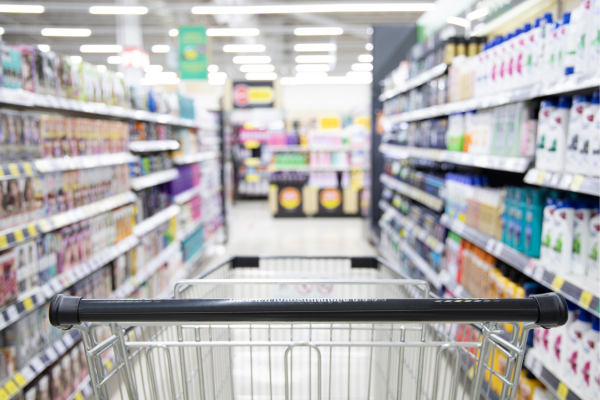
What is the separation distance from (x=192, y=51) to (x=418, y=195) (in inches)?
239

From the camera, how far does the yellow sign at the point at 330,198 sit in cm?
966

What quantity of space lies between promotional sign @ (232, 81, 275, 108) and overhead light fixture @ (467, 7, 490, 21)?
989 cm

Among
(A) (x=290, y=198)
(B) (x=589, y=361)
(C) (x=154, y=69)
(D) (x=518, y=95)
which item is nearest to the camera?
(B) (x=589, y=361)

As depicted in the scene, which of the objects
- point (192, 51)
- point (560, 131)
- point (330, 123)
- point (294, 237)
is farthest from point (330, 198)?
point (560, 131)

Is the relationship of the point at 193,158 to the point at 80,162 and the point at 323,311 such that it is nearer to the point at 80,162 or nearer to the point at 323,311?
the point at 80,162

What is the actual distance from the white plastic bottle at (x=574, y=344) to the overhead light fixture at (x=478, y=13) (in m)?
2.33

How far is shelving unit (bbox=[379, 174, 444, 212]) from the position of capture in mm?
3809

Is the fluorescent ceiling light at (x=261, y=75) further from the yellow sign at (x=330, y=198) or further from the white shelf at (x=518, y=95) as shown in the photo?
the white shelf at (x=518, y=95)

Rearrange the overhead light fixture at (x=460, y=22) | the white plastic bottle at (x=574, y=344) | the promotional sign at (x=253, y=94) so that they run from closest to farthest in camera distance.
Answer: the white plastic bottle at (x=574, y=344), the overhead light fixture at (x=460, y=22), the promotional sign at (x=253, y=94)

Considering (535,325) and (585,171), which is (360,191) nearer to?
(585,171)

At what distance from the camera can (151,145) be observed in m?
4.26

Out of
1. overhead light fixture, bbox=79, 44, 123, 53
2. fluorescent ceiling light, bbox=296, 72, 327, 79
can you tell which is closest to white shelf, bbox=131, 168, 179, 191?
overhead light fixture, bbox=79, 44, 123, 53

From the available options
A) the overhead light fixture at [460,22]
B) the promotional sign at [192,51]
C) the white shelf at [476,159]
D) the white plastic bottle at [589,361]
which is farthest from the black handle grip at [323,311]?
the promotional sign at [192,51]

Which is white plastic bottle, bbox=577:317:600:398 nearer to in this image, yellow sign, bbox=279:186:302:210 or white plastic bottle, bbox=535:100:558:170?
white plastic bottle, bbox=535:100:558:170
